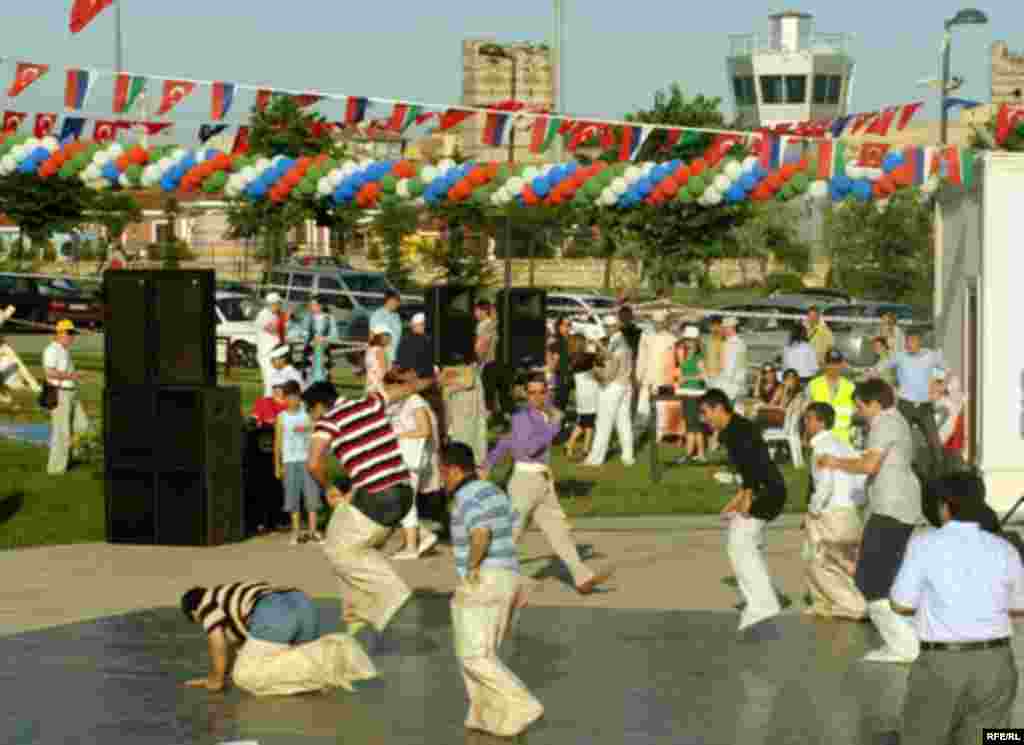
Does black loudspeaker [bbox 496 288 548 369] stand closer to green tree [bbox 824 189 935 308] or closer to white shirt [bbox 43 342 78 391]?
white shirt [bbox 43 342 78 391]

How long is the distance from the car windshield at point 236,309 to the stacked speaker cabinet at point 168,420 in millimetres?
20600

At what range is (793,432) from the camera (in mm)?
26047

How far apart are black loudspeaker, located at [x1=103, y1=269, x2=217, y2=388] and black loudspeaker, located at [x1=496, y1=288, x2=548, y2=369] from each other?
5290 millimetres

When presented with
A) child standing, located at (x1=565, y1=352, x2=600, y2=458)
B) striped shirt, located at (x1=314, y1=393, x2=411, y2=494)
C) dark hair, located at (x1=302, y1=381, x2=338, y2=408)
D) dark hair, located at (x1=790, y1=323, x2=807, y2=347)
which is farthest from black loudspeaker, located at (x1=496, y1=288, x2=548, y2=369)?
striped shirt, located at (x1=314, y1=393, x2=411, y2=494)

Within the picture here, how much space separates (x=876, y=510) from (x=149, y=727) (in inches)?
197

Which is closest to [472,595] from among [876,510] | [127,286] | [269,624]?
[269,624]

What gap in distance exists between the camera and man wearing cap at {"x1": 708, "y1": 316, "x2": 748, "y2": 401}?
90.9 feet

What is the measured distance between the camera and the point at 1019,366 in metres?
21.4

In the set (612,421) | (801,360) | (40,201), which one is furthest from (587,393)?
(40,201)

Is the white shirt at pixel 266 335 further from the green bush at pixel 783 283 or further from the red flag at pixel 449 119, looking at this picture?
the green bush at pixel 783 283

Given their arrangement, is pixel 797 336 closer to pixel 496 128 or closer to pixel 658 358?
pixel 658 358

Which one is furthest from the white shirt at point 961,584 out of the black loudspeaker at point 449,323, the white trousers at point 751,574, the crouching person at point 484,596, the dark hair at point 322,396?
the black loudspeaker at point 449,323

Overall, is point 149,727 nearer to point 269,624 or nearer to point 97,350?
point 269,624

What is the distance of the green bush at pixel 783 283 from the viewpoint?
67.9 m
